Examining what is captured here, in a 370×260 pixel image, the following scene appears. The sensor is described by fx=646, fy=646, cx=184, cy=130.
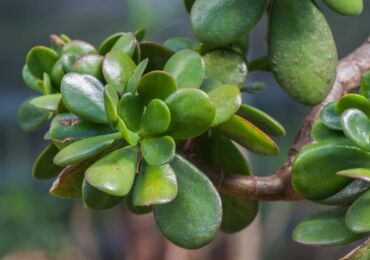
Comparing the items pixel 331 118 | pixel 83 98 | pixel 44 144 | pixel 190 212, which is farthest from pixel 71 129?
pixel 44 144

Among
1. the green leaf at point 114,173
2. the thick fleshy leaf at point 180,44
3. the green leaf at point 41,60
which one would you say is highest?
the green leaf at point 41,60

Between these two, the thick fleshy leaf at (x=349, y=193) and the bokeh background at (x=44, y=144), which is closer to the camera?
the thick fleshy leaf at (x=349, y=193)

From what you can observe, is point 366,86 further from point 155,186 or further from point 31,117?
point 31,117

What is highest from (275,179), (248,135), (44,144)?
(248,135)

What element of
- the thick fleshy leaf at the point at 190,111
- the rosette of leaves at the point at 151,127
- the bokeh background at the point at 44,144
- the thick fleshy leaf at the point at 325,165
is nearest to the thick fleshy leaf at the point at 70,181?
the rosette of leaves at the point at 151,127

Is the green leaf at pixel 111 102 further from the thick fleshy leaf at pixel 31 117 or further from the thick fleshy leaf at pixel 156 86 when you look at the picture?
the thick fleshy leaf at pixel 31 117

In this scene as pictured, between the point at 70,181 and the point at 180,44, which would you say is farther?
the point at 180,44
